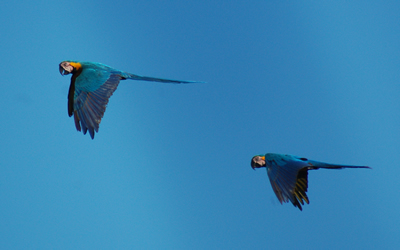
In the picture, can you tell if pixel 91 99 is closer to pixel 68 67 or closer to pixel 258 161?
pixel 68 67

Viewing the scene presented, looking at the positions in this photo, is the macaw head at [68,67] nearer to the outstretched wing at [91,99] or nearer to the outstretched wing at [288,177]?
the outstretched wing at [91,99]

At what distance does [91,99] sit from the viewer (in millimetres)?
14250

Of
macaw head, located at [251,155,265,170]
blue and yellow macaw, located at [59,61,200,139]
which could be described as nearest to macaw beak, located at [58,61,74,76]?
blue and yellow macaw, located at [59,61,200,139]

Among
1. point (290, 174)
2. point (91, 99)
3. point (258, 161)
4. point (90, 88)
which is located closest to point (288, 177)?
point (290, 174)

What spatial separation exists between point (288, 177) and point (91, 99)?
17.7 ft

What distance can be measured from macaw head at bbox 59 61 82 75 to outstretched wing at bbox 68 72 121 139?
87 cm

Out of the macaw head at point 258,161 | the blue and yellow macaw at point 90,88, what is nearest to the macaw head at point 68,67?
the blue and yellow macaw at point 90,88

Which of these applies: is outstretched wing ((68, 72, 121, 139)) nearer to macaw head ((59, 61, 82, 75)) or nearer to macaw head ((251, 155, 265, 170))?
macaw head ((59, 61, 82, 75))

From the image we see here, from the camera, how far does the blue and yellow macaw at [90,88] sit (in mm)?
13867

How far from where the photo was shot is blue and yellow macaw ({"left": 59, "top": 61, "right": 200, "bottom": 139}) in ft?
45.5

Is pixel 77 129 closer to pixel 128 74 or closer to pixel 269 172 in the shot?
pixel 128 74

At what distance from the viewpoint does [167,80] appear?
15.6 metres

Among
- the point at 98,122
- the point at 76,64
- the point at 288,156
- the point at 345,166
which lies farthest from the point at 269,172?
the point at 76,64

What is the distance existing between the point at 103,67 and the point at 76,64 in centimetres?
81
